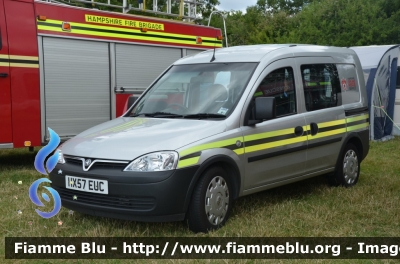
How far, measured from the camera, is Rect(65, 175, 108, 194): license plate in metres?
5.05

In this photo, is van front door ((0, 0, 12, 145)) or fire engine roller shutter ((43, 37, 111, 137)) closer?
van front door ((0, 0, 12, 145))

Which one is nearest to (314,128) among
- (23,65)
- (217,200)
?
(217,200)

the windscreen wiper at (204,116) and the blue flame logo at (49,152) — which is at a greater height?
the windscreen wiper at (204,116)

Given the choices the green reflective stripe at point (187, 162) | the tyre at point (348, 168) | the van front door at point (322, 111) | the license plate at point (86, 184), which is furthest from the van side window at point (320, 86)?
the license plate at point (86, 184)

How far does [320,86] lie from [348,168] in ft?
4.26

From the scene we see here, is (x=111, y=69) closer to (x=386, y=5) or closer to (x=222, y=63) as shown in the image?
(x=222, y=63)

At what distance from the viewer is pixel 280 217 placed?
232 inches

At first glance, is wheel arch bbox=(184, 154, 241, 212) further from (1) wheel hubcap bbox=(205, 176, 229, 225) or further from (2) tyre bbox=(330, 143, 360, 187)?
(2) tyre bbox=(330, 143, 360, 187)

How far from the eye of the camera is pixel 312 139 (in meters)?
6.67

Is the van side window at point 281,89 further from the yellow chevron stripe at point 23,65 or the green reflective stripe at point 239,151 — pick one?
the yellow chevron stripe at point 23,65

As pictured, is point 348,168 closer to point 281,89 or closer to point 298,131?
point 298,131

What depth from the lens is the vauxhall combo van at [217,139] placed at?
5.00m

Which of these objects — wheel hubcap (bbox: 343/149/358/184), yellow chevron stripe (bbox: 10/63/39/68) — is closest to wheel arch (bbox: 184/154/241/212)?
wheel hubcap (bbox: 343/149/358/184)

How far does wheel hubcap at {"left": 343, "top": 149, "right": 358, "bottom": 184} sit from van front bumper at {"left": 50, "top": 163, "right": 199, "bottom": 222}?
3144 millimetres
